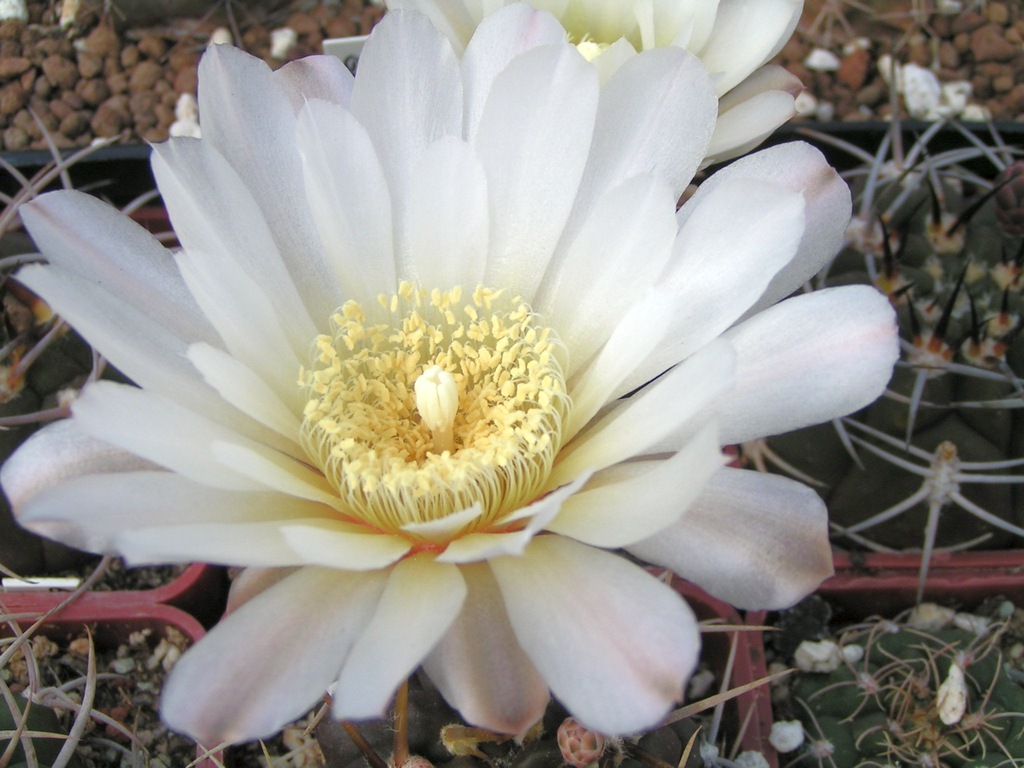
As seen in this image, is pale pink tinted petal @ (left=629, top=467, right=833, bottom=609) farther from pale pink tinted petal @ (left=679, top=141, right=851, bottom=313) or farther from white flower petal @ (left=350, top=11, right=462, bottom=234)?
white flower petal @ (left=350, top=11, right=462, bottom=234)

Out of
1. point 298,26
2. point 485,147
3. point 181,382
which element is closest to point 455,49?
point 485,147

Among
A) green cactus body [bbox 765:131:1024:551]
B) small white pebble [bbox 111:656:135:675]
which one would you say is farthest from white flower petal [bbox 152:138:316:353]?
green cactus body [bbox 765:131:1024:551]

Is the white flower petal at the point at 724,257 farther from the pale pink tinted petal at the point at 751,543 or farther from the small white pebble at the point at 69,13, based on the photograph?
the small white pebble at the point at 69,13

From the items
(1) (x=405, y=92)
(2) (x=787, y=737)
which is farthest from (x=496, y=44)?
(2) (x=787, y=737)

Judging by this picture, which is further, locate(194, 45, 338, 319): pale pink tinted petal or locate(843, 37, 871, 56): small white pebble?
locate(843, 37, 871, 56): small white pebble

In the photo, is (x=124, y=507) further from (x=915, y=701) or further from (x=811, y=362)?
(x=915, y=701)

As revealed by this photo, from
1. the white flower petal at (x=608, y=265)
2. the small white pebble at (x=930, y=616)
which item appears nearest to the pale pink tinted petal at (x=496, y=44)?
the white flower petal at (x=608, y=265)
